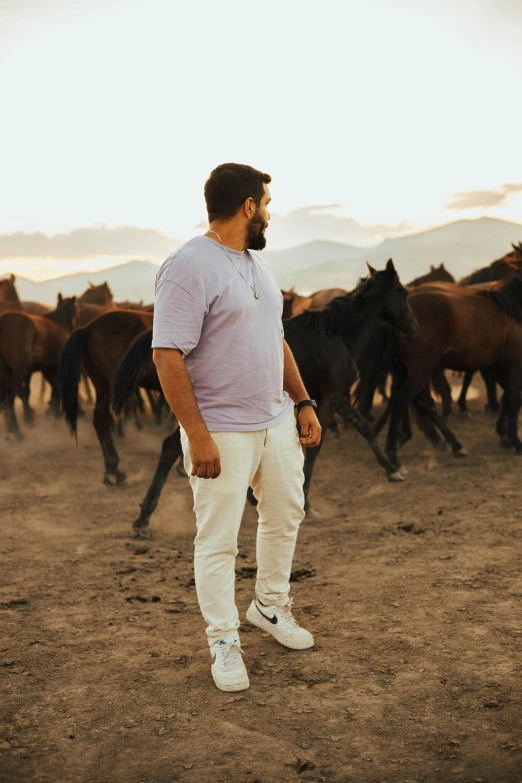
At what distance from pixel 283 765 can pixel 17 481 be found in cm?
613

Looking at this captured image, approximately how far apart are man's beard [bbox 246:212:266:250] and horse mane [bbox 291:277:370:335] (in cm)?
372

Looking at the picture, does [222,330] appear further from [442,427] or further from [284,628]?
[442,427]

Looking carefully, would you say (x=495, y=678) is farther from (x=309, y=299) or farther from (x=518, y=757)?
(x=309, y=299)

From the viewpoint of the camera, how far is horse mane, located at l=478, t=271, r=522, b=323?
8.70 meters

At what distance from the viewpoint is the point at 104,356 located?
7.87 m

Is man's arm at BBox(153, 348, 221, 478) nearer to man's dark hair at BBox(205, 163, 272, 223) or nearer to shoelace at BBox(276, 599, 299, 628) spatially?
man's dark hair at BBox(205, 163, 272, 223)

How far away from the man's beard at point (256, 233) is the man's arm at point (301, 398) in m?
Result: 0.47

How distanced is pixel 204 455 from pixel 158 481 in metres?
3.13

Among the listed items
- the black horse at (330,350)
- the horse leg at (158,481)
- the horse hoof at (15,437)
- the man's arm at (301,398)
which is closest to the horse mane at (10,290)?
the horse hoof at (15,437)

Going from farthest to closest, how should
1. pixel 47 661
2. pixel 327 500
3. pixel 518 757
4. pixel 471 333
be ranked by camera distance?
pixel 471 333 → pixel 327 500 → pixel 47 661 → pixel 518 757

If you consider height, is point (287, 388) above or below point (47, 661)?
above

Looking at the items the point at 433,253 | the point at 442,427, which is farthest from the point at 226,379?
the point at 433,253

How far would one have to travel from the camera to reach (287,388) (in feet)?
11.3

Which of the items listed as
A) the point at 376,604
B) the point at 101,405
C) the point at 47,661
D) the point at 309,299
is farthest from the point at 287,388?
the point at 309,299
